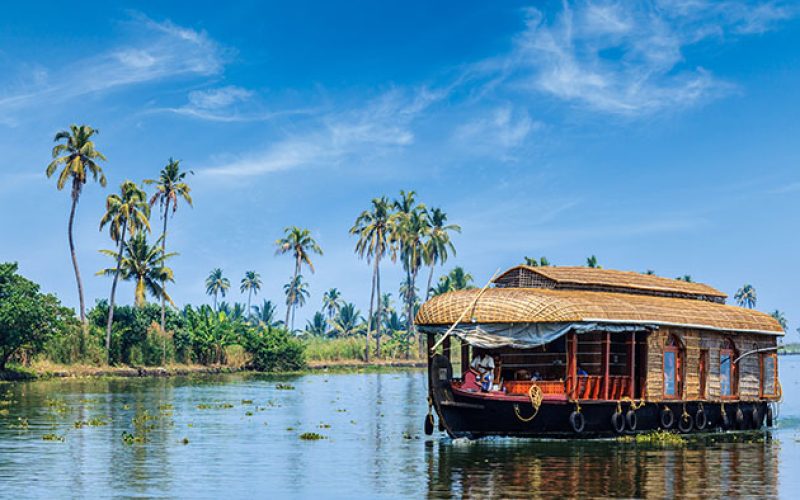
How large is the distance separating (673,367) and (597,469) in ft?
25.4

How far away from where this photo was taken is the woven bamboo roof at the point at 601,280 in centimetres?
2911

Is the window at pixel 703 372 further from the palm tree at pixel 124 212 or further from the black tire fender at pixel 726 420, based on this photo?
the palm tree at pixel 124 212

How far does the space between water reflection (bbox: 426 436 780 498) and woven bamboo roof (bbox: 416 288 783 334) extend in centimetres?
337

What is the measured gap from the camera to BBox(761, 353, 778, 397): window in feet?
111

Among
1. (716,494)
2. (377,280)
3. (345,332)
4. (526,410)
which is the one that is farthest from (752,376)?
(345,332)

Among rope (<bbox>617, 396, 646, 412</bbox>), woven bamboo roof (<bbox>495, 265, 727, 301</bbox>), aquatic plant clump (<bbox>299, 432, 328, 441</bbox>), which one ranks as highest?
woven bamboo roof (<bbox>495, 265, 727, 301</bbox>)

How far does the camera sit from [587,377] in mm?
27438

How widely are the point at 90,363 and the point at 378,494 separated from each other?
5139 cm

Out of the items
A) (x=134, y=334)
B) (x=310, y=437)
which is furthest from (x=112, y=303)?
(x=310, y=437)

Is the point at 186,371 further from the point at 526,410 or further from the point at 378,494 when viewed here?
the point at 378,494

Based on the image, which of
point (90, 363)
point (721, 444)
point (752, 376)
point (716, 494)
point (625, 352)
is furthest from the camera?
point (90, 363)

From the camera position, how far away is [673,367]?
2920cm

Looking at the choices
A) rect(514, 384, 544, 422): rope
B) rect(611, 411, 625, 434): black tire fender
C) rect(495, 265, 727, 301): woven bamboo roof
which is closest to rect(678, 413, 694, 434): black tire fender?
rect(611, 411, 625, 434): black tire fender

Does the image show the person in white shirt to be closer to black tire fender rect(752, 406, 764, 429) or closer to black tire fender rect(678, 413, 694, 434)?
black tire fender rect(678, 413, 694, 434)
